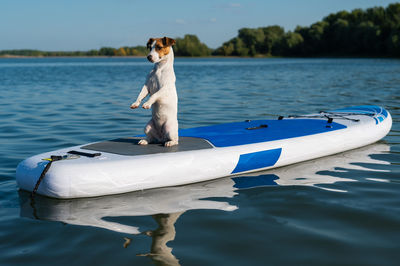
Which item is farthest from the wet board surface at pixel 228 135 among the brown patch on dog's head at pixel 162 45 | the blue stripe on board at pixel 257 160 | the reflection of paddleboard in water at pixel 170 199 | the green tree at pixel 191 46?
the green tree at pixel 191 46

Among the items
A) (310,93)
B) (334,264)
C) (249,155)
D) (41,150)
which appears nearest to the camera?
(334,264)

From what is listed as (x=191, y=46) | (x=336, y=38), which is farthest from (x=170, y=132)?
(x=191, y=46)

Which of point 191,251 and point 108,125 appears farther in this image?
point 108,125

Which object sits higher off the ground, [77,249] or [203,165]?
[203,165]

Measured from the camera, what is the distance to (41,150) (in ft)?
22.8

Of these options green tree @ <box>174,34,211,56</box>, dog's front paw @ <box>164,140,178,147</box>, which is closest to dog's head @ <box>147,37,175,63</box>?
dog's front paw @ <box>164,140,178,147</box>

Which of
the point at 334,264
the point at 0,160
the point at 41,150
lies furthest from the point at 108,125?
the point at 334,264

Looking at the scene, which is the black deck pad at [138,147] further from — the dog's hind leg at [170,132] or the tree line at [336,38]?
the tree line at [336,38]

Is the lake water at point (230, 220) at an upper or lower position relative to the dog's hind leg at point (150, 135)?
lower

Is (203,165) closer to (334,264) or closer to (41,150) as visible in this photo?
(334,264)

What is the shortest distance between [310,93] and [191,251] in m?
14.4

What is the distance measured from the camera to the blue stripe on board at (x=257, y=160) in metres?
5.39

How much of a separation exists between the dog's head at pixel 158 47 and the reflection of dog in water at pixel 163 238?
6.32ft

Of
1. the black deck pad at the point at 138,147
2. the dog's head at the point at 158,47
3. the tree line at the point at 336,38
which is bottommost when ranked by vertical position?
the black deck pad at the point at 138,147
